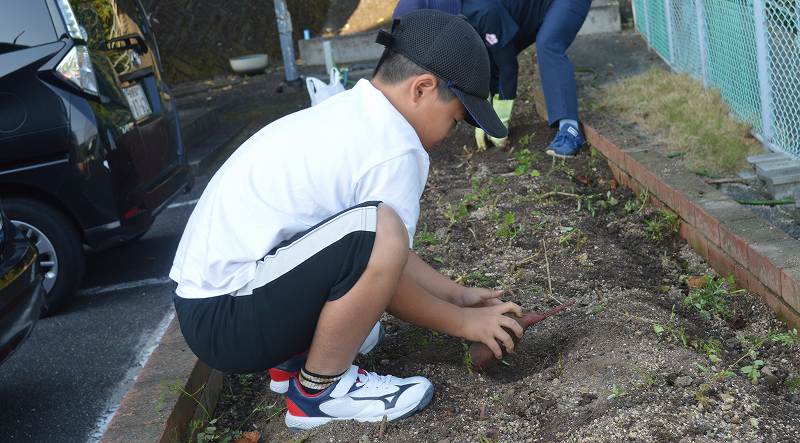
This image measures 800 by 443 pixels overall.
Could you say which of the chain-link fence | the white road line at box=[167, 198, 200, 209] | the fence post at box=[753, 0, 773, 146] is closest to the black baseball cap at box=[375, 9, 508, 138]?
the chain-link fence

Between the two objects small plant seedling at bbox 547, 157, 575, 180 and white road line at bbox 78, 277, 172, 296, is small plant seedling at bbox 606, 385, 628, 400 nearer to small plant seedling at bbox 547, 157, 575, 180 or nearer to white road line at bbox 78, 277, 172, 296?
small plant seedling at bbox 547, 157, 575, 180

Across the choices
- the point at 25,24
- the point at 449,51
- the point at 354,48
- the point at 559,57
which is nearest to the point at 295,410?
the point at 449,51

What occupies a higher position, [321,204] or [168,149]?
[321,204]

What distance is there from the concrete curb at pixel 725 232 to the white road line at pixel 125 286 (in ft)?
8.41

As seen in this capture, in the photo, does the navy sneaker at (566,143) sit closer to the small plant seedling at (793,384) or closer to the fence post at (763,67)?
the fence post at (763,67)

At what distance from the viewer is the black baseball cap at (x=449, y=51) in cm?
246

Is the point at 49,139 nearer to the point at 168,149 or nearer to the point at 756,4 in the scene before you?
the point at 168,149

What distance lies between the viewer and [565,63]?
549cm

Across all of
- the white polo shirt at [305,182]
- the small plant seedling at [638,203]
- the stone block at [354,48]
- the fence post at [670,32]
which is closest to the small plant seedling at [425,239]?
the small plant seedling at [638,203]

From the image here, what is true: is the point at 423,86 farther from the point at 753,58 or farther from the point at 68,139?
the point at 753,58

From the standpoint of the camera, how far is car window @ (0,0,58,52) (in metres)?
4.29

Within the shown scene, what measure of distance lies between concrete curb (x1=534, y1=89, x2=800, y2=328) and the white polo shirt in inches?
50.0

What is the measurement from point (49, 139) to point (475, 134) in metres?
2.74

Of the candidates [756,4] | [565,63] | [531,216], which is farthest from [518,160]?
[756,4]
